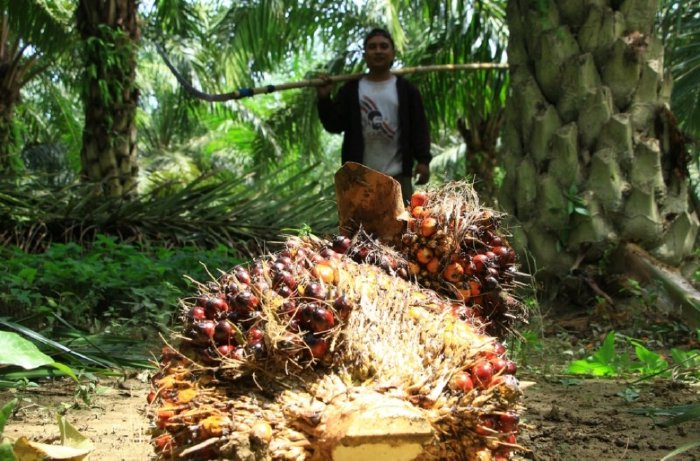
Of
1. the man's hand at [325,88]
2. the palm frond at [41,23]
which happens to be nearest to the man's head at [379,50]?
the man's hand at [325,88]

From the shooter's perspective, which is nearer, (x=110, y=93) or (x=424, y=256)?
(x=424, y=256)

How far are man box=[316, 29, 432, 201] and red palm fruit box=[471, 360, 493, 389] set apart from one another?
3.66 metres

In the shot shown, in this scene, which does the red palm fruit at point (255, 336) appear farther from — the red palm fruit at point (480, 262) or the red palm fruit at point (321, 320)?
the red palm fruit at point (480, 262)

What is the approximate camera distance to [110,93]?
7016 mm

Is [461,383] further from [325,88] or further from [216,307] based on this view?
[325,88]

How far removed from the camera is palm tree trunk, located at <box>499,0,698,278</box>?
190 inches

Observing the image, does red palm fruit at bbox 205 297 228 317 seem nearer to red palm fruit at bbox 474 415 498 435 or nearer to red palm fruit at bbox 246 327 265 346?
red palm fruit at bbox 246 327 265 346

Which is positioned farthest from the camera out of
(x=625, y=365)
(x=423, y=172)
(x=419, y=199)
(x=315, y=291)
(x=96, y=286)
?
(x=423, y=172)

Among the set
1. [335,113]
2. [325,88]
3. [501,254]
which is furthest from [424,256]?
[325,88]

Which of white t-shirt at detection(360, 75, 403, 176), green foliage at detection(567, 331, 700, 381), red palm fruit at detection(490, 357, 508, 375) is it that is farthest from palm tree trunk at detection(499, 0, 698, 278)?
red palm fruit at detection(490, 357, 508, 375)

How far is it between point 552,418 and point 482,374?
118 centimetres

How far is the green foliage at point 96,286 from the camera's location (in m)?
4.08

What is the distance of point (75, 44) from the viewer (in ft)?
23.4

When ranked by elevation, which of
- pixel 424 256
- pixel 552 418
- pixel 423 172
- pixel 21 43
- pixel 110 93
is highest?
pixel 21 43
